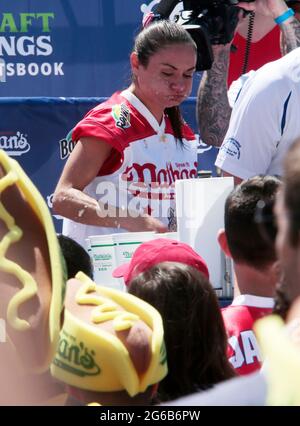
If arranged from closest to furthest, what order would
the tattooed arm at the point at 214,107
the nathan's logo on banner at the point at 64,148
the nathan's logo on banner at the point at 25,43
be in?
the tattooed arm at the point at 214,107
the nathan's logo on banner at the point at 64,148
the nathan's logo on banner at the point at 25,43

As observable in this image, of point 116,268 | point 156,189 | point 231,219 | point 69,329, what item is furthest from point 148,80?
point 69,329

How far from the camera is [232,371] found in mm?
2131

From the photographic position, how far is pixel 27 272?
1292 millimetres

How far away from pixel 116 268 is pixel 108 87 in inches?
148

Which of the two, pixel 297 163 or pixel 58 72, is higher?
pixel 297 163

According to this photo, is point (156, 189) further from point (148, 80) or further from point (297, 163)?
point (297, 163)

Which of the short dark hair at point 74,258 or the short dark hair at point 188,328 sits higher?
the short dark hair at point 188,328

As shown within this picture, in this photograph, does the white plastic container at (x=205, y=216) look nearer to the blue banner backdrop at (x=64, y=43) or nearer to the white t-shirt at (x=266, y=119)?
the white t-shirt at (x=266, y=119)

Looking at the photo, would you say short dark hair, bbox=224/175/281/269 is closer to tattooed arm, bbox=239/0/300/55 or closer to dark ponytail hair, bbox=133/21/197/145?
dark ponytail hair, bbox=133/21/197/145

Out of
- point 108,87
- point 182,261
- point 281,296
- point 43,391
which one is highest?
point 281,296

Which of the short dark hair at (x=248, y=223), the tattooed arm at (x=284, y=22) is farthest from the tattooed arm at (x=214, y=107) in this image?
→ the short dark hair at (x=248, y=223)

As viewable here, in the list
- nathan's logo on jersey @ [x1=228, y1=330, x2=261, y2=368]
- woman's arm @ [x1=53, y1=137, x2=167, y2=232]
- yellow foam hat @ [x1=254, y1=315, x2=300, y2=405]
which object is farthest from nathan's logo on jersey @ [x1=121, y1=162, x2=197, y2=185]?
yellow foam hat @ [x1=254, y1=315, x2=300, y2=405]

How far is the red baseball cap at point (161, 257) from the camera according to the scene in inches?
96.9

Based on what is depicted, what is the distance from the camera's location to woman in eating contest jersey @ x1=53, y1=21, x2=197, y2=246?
3.62 meters
